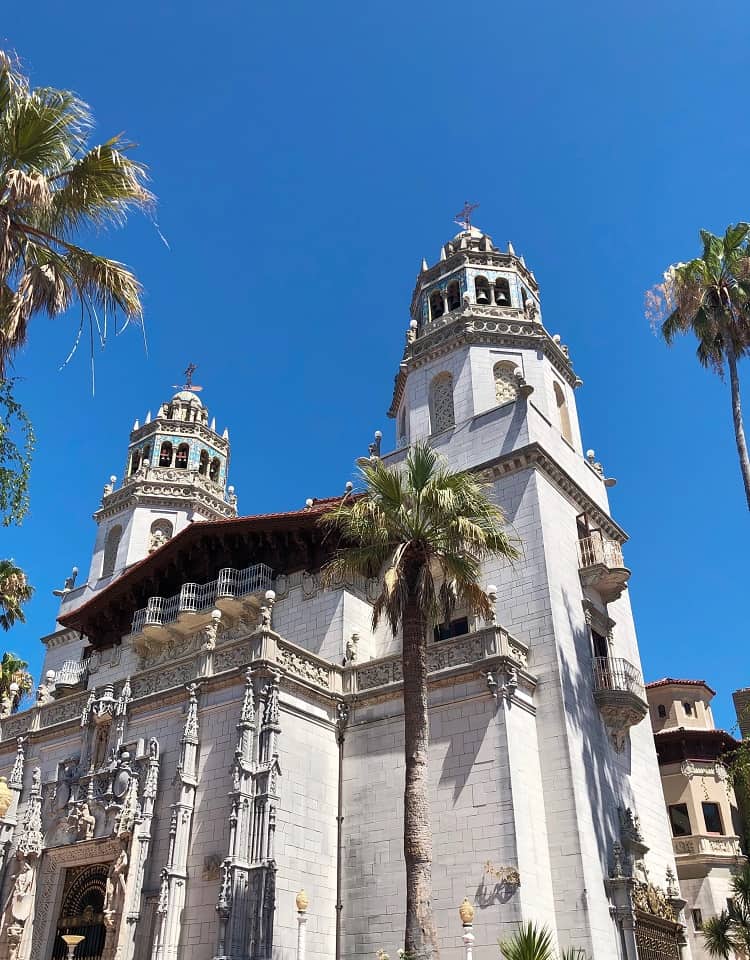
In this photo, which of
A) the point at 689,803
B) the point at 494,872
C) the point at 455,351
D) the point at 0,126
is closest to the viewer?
the point at 0,126

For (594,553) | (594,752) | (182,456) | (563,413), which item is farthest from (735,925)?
(182,456)

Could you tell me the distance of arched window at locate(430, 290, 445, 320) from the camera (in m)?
32.6

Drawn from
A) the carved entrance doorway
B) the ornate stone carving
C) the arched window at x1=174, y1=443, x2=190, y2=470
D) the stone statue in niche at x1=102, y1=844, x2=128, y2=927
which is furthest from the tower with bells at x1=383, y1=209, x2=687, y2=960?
the arched window at x1=174, y1=443, x2=190, y2=470

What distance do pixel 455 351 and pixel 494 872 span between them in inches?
691

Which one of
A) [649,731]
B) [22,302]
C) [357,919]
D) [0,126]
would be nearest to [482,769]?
[357,919]

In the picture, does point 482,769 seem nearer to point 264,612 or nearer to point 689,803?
point 264,612

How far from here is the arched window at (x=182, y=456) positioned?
142 ft

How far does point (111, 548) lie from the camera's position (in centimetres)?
4081

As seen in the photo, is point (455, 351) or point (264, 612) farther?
point (455, 351)

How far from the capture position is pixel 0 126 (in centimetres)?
1373

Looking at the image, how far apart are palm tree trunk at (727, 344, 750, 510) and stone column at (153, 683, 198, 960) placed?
15225 millimetres

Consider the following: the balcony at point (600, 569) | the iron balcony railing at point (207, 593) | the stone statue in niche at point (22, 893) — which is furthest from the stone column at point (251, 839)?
the balcony at point (600, 569)

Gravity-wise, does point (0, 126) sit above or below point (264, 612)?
above

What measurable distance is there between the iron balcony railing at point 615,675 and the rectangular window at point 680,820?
14395 millimetres
